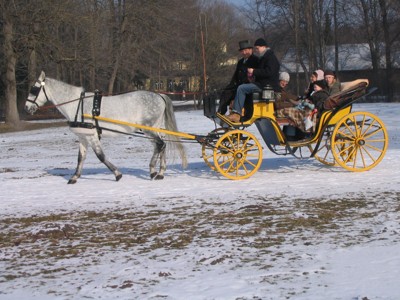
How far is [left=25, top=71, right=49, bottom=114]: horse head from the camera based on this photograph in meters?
10.7

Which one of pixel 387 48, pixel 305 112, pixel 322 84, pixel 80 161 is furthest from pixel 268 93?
pixel 387 48

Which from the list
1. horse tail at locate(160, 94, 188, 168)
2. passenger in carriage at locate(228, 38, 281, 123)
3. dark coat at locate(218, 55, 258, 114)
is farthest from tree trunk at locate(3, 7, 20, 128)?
passenger in carriage at locate(228, 38, 281, 123)

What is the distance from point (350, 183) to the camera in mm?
9148

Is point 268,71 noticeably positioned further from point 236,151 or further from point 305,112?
point 236,151

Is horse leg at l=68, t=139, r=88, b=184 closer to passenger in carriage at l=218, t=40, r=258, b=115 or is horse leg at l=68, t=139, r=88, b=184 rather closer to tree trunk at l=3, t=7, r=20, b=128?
passenger in carriage at l=218, t=40, r=258, b=115

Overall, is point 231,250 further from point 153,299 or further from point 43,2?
point 43,2

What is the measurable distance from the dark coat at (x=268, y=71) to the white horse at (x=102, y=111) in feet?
5.55

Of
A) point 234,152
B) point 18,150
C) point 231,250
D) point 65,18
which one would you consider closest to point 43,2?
point 65,18

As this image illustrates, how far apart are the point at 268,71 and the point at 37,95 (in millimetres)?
3889

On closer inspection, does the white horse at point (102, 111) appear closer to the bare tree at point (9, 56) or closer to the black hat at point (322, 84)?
the black hat at point (322, 84)

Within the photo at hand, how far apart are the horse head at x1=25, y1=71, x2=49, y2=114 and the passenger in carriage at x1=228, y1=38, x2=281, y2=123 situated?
10.5ft

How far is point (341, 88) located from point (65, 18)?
924 inches

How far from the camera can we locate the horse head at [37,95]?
35.0 ft

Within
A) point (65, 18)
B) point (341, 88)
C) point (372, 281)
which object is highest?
point (65, 18)
